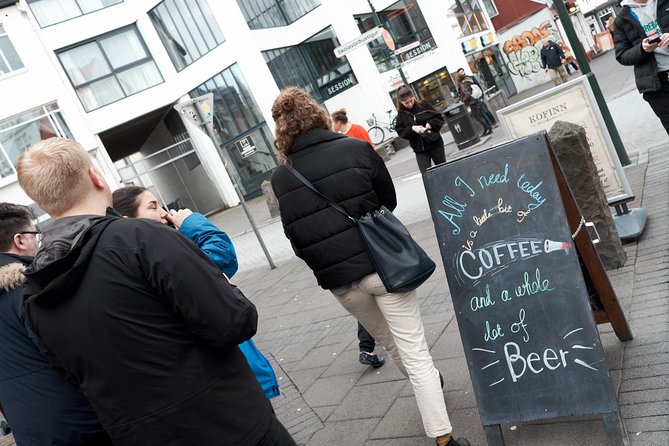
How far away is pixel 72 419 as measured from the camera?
2434 millimetres

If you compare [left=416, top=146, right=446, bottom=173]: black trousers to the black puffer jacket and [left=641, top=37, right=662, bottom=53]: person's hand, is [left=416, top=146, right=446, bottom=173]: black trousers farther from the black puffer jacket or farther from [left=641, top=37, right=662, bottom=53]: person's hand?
the black puffer jacket

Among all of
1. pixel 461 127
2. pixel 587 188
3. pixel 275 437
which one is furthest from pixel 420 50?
pixel 275 437

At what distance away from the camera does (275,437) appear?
7.19 feet

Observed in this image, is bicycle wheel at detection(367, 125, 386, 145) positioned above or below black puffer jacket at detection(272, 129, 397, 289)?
below

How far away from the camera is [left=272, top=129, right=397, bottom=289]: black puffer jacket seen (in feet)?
10.7

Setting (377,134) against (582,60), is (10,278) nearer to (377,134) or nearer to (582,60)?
(582,60)

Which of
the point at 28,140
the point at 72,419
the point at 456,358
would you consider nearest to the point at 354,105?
the point at 28,140

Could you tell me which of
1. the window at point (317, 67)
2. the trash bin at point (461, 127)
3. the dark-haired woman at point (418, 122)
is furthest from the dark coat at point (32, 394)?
the window at point (317, 67)

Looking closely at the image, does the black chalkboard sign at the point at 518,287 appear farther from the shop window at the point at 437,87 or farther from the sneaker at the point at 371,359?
the shop window at the point at 437,87

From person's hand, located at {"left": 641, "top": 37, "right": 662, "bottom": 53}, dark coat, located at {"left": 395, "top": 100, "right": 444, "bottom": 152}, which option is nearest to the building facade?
dark coat, located at {"left": 395, "top": 100, "right": 444, "bottom": 152}

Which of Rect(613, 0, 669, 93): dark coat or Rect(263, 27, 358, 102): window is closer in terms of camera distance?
Rect(613, 0, 669, 93): dark coat

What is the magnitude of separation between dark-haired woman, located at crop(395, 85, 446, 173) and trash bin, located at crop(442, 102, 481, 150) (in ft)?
26.0

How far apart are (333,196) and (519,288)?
1.04 metres

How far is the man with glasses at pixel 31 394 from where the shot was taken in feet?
7.98
